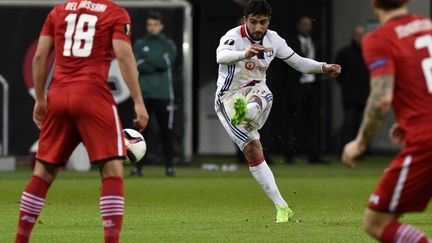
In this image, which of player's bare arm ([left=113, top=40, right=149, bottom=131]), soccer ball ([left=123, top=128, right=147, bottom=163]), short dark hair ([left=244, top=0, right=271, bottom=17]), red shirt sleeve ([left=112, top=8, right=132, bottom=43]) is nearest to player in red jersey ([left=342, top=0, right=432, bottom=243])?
player's bare arm ([left=113, top=40, right=149, bottom=131])

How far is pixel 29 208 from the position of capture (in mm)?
9320

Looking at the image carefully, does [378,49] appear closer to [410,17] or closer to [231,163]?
[410,17]

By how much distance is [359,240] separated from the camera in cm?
1101

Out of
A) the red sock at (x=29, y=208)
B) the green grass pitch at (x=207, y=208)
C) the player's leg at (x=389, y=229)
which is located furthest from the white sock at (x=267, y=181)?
the player's leg at (x=389, y=229)

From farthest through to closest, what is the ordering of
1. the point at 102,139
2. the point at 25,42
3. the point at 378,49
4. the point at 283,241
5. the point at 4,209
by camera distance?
the point at 25,42 < the point at 4,209 < the point at 283,241 < the point at 102,139 < the point at 378,49

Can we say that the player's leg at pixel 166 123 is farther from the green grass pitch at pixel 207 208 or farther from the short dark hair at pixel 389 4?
the short dark hair at pixel 389 4

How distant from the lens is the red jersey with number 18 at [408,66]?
7754 millimetres

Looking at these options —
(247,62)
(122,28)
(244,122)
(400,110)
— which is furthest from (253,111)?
(400,110)

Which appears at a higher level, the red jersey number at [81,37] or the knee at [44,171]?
the red jersey number at [81,37]

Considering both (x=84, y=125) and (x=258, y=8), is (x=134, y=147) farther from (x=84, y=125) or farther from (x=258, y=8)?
(x=258, y=8)

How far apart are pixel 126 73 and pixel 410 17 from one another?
7.30 ft

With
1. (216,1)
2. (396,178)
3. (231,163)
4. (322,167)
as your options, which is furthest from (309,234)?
(216,1)

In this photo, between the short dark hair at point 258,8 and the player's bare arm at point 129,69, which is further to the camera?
the short dark hair at point 258,8

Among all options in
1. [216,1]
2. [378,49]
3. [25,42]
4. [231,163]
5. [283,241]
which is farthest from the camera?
[216,1]
